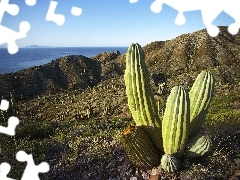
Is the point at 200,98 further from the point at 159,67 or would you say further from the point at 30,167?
the point at 159,67

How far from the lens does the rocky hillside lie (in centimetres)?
4491

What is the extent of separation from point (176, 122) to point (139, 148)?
90cm

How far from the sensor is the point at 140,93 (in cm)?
693

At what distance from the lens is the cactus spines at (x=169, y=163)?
21.9 ft

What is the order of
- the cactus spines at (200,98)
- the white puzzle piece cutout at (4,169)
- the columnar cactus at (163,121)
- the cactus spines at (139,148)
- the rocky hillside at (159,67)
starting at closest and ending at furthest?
the columnar cactus at (163,121) < the cactus spines at (139,148) < the white puzzle piece cutout at (4,169) < the cactus spines at (200,98) < the rocky hillside at (159,67)

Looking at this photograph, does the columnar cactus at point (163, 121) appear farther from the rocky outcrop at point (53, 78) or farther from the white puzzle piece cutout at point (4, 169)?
the rocky outcrop at point (53, 78)

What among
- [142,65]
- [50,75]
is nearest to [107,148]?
[142,65]

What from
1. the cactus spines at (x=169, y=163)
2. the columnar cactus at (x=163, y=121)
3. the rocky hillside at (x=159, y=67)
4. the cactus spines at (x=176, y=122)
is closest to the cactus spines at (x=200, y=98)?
the columnar cactus at (x=163, y=121)

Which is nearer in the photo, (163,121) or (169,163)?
(169,163)

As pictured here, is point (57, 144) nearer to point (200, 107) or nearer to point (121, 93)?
point (200, 107)

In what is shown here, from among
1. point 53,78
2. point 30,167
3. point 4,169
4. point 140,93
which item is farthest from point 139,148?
point 53,78

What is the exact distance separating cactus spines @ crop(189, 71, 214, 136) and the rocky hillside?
29767 mm

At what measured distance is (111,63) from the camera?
64.6 m

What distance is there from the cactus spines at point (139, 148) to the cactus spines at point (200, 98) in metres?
0.97
